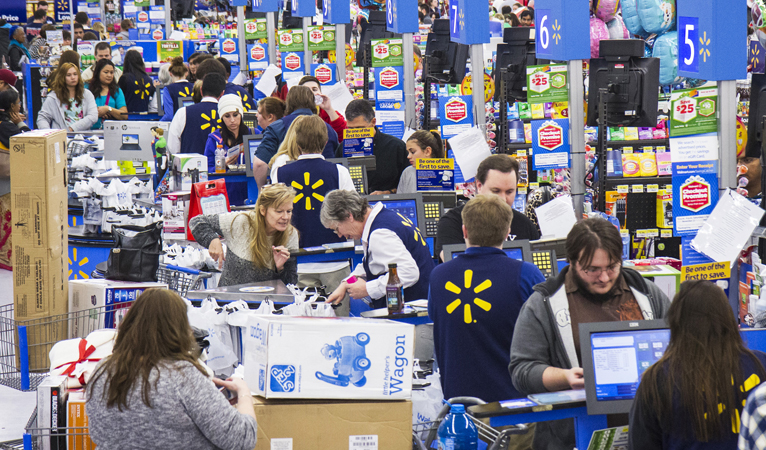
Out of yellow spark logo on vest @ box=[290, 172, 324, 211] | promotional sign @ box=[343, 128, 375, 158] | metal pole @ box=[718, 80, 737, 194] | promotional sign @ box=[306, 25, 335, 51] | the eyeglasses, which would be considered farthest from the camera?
promotional sign @ box=[306, 25, 335, 51]

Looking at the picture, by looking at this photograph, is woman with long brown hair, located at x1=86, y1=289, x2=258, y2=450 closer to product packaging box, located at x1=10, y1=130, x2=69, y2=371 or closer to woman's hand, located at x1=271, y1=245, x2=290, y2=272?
product packaging box, located at x1=10, y1=130, x2=69, y2=371

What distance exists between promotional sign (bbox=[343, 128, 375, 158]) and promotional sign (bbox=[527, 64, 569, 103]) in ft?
5.45

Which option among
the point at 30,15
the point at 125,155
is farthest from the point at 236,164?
the point at 30,15

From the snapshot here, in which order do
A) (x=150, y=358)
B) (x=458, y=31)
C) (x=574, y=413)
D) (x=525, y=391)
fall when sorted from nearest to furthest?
(x=150, y=358)
(x=574, y=413)
(x=525, y=391)
(x=458, y=31)

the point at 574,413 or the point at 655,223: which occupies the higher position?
the point at 655,223

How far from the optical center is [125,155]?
26.6 ft

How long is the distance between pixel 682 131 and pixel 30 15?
24.0 metres

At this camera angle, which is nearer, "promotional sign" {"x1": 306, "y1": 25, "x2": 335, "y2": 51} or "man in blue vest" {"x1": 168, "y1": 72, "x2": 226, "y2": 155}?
"man in blue vest" {"x1": 168, "y1": 72, "x2": 226, "y2": 155}

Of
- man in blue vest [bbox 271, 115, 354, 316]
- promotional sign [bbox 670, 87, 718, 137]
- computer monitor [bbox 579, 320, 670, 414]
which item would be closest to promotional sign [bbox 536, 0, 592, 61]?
promotional sign [bbox 670, 87, 718, 137]

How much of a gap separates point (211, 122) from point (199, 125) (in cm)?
13

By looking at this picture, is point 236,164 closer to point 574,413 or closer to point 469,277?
point 469,277

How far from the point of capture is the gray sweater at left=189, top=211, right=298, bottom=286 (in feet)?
16.9

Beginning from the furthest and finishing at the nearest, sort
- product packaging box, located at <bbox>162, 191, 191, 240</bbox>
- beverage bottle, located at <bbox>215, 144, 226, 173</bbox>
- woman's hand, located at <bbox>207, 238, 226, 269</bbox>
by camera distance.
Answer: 1. beverage bottle, located at <bbox>215, 144, 226, 173</bbox>
2. product packaging box, located at <bbox>162, 191, 191, 240</bbox>
3. woman's hand, located at <bbox>207, 238, 226, 269</bbox>

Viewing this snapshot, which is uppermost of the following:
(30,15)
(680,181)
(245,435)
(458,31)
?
(30,15)
